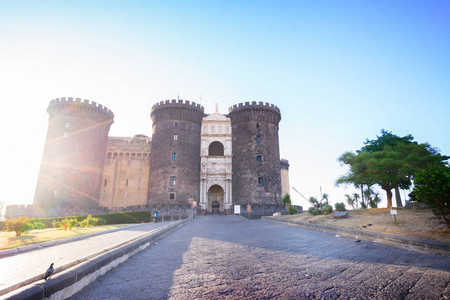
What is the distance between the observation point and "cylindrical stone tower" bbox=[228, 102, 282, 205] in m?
32.6

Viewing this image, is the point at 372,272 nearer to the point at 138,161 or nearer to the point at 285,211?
the point at 285,211

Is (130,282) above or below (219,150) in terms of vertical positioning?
below

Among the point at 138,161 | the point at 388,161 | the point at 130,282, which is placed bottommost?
the point at 130,282

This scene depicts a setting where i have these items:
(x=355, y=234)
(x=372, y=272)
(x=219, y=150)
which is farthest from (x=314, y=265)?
(x=219, y=150)

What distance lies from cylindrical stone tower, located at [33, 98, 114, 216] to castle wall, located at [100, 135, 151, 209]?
1.41 meters

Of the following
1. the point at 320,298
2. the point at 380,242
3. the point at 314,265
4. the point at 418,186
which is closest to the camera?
the point at 320,298

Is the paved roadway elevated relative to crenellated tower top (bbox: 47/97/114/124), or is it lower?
lower

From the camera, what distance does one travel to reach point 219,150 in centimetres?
3719

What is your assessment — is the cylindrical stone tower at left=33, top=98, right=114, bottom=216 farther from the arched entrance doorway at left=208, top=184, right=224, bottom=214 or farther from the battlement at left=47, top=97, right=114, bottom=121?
the arched entrance doorway at left=208, top=184, right=224, bottom=214

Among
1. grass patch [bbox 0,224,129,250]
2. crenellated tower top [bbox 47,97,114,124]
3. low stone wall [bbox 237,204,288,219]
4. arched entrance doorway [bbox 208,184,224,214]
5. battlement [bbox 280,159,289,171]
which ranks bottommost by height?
grass patch [bbox 0,224,129,250]

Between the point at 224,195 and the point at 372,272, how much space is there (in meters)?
29.5

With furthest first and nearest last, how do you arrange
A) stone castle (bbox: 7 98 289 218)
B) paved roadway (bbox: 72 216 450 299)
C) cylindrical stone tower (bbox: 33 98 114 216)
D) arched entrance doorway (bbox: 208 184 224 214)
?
arched entrance doorway (bbox: 208 184 224 214)
stone castle (bbox: 7 98 289 218)
cylindrical stone tower (bbox: 33 98 114 216)
paved roadway (bbox: 72 216 450 299)

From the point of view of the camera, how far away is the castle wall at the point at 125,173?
113ft

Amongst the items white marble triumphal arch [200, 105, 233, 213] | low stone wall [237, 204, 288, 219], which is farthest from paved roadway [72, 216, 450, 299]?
white marble triumphal arch [200, 105, 233, 213]
